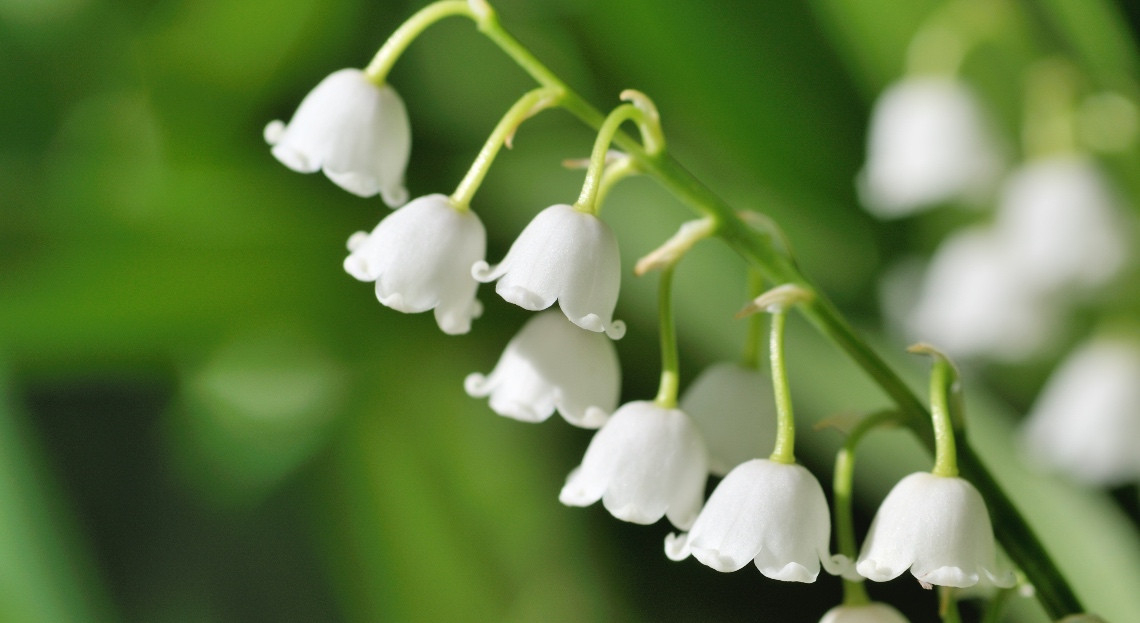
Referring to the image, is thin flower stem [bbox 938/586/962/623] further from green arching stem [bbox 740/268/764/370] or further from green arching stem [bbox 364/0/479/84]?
green arching stem [bbox 364/0/479/84]

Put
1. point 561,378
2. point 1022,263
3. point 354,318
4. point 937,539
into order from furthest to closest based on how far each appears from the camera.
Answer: point 1022,263, point 354,318, point 561,378, point 937,539

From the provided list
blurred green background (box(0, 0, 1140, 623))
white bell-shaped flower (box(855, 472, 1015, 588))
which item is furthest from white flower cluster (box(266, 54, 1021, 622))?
blurred green background (box(0, 0, 1140, 623))

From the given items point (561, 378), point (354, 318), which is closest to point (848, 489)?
point (561, 378)

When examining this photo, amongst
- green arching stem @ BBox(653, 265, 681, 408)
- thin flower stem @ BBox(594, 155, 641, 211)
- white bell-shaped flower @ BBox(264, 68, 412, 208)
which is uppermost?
white bell-shaped flower @ BBox(264, 68, 412, 208)

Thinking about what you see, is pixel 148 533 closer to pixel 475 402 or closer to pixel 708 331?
pixel 475 402

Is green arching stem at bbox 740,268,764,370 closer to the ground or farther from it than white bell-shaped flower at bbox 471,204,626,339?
closer to the ground

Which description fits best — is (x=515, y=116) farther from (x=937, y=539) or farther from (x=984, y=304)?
(x=984, y=304)
